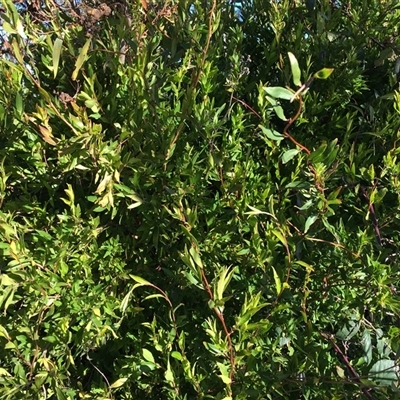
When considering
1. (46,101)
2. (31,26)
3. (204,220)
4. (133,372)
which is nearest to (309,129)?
(204,220)

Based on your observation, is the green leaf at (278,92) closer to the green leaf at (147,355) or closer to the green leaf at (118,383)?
the green leaf at (147,355)

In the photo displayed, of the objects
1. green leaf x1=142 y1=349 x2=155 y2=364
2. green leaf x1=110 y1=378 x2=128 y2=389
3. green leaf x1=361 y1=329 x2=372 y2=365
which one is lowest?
green leaf x1=110 y1=378 x2=128 y2=389

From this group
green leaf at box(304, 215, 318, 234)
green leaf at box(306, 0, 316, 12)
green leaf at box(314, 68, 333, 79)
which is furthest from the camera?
green leaf at box(306, 0, 316, 12)

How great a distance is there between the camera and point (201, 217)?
1.41 meters

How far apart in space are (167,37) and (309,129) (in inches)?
20.4

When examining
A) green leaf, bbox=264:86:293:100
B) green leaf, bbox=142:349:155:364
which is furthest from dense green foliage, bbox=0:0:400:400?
green leaf, bbox=264:86:293:100

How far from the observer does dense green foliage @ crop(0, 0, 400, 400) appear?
1211 millimetres

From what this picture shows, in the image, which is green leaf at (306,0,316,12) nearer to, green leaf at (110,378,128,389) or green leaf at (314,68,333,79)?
green leaf at (314,68,333,79)

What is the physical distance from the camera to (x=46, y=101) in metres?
1.30

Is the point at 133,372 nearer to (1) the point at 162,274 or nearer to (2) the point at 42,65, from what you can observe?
(1) the point at 162,274

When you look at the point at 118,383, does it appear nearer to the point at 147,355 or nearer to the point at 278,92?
the point at 147,355

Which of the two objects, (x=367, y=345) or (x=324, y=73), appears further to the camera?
(x=367, y=345)

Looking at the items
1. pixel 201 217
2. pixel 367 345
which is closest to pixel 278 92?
pixel 201 217

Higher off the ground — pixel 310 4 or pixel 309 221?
pixel 310 4
